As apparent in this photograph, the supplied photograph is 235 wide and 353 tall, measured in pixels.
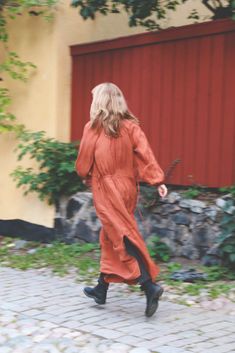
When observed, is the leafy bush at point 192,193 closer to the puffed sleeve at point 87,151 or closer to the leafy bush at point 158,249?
the leafy bush at point 158,249

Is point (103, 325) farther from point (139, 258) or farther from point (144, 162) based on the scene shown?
point (144, 162)

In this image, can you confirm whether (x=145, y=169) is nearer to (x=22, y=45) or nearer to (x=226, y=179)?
(x=226, y=179)

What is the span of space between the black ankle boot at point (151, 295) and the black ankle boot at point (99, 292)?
1.40 ft

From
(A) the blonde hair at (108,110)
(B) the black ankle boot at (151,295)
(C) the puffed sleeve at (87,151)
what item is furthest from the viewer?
(C) the puffed sleeve at (87,151)

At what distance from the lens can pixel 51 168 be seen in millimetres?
7531

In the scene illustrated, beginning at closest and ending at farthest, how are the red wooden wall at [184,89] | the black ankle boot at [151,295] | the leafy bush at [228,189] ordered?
the black ankle boot at [151,295] → the leafy bush at [228,189] → the red wooden wall at [184,89]

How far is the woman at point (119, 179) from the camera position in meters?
4.96

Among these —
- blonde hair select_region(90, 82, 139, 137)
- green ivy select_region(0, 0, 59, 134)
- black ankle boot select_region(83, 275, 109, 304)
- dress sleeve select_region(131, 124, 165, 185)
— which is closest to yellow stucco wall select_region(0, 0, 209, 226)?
green ivy select_region(0, 0, 59, 134)

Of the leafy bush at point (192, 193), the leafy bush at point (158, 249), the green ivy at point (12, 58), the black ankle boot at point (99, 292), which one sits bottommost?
the black ankle boot at point (99, 292)

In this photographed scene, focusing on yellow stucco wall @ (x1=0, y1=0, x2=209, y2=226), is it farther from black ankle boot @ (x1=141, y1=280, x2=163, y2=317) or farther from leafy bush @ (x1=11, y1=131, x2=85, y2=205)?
black ankle boot @ (x1=141, y1=280, x2=163, y2=317)

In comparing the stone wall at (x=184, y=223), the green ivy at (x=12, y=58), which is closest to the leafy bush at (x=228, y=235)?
the stone wall at (x=184, y=223)

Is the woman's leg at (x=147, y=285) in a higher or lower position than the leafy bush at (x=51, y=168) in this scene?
lower

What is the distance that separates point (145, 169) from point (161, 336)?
1.25 metres

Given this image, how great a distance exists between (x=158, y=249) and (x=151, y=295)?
1.64 m
